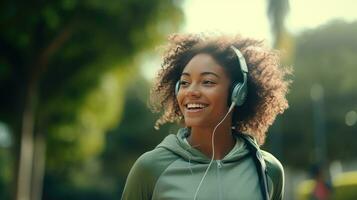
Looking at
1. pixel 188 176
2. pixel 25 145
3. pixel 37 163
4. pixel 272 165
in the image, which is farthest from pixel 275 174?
pixel 37 163

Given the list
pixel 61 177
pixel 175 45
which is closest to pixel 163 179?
pixel 175 45

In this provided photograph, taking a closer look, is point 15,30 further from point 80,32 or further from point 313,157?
point 313,157

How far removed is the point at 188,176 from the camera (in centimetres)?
424

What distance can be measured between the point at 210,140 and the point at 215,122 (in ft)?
0.29

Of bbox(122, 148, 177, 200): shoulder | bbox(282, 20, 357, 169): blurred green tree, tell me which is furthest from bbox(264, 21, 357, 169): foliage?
bbox(122, 148, 177, 200): shoulder

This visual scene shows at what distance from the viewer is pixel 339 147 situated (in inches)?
2125

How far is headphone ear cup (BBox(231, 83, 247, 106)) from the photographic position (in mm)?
4344

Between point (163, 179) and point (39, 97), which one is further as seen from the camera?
point (39, 97)

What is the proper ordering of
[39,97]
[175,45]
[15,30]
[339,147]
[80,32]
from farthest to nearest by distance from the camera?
[339,147] → [39,97] → [80,32] → [15,30] → [175,45]

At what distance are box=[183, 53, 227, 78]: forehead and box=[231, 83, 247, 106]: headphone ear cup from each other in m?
0.09

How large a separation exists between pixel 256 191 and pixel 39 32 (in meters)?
18.9

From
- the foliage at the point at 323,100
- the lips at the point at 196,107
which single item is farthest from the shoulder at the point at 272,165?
the foliage at the point at 323,100

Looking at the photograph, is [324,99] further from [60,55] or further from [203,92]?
[203,92]

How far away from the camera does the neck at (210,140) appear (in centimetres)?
439
